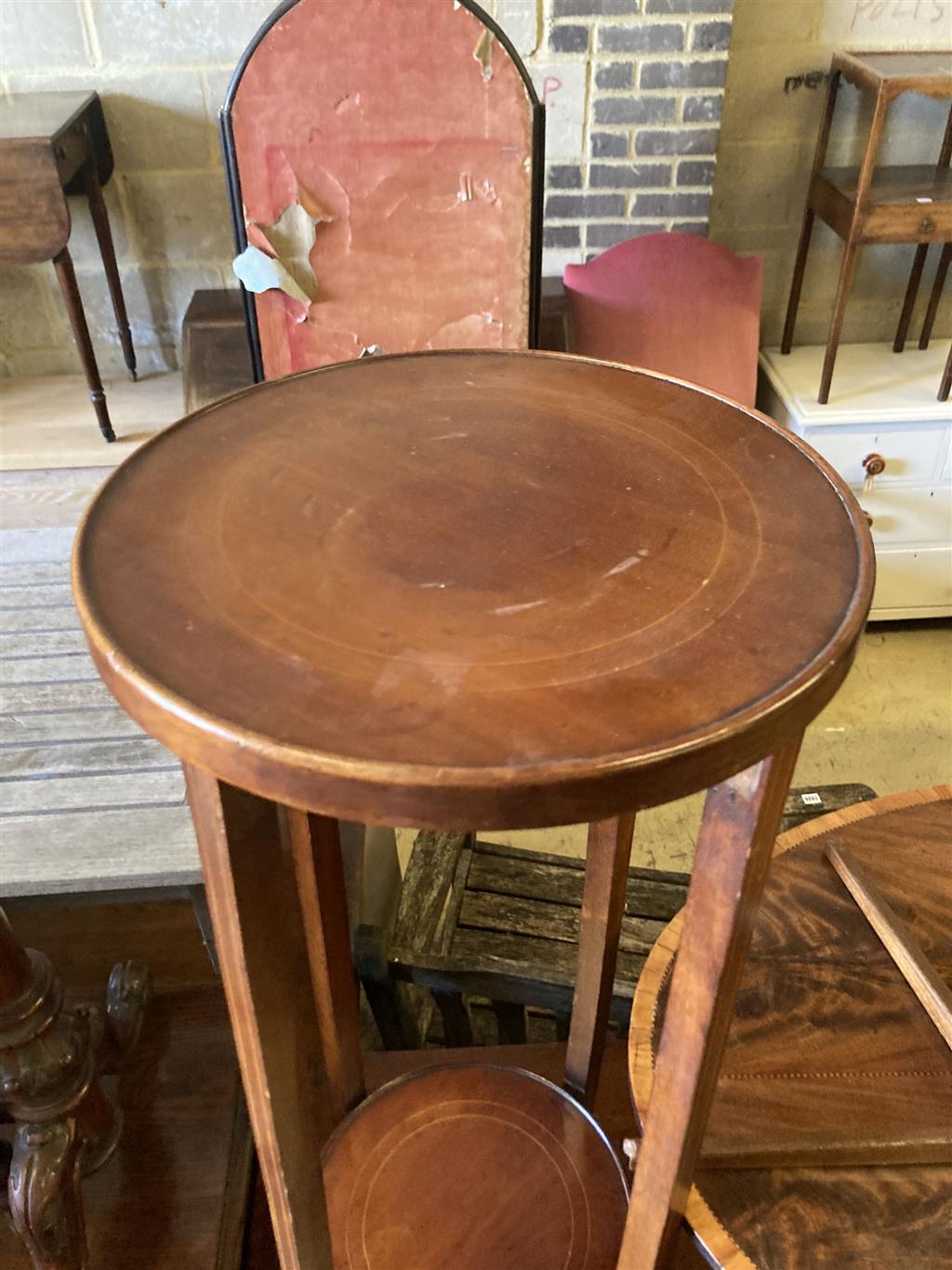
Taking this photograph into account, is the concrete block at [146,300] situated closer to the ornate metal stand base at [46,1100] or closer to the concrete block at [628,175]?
the concrete block at [628,175]

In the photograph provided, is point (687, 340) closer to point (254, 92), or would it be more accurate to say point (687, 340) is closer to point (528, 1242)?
point (254, 92)

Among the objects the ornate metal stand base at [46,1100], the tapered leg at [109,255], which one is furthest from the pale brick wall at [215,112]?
the ornate metal stand base at [46,1100]

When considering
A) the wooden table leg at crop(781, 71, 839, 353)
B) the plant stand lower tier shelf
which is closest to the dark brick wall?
the wooden table leg at crop(781, 71, 839, 353)

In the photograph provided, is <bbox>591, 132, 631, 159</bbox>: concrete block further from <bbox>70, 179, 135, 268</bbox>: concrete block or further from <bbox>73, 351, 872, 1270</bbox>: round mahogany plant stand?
<bbox>73, 351, 872, 1270</bbox>: round mahogany plant stand

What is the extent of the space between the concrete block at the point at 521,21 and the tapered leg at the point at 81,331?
952 millimetres

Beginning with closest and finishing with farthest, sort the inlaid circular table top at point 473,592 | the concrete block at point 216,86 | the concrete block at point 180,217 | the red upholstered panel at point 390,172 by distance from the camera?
1. the inlaid circular table top at point 473,592
2. the red upholstered panel at point 390,172
3. the concrete block at point 216,86
4. the concrete block at point 180,217

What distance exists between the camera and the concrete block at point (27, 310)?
2246mm

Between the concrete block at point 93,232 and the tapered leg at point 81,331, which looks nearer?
the tapered leg at point 81,331

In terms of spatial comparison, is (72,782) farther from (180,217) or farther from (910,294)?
(910,294)

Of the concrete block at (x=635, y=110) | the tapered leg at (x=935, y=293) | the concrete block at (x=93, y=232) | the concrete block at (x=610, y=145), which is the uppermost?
the concrete block at (x=635, y=110)

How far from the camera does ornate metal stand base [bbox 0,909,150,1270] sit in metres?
1.12

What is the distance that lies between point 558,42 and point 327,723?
1.92 m

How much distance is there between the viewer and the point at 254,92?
4.73 feet

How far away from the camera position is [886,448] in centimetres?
219
